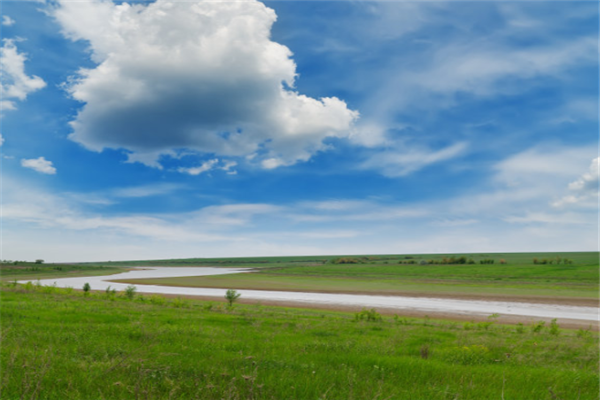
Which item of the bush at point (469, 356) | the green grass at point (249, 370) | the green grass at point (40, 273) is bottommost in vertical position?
the green grass at point (40, 273)

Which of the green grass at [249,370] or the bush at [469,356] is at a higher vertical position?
the green grass at [249,370]

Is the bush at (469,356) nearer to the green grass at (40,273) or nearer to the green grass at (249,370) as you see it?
the green grass at (249,370)

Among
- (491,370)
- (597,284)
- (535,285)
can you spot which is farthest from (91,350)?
(597,284)

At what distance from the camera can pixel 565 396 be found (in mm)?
7879

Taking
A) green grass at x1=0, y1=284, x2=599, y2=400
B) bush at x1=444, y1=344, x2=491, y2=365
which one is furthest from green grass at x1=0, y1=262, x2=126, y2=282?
bush at x1=444, y1=344, x2=491, y2=365

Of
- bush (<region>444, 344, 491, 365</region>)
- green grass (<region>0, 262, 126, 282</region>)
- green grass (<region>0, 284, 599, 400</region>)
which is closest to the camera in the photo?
green grass (<region>0, 284, 599, 400</region>)

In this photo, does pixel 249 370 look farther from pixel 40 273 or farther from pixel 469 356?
pixel 40 273

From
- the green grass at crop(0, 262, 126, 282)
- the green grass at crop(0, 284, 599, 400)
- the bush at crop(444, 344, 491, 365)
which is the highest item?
the green grass at crop(0, 284, 599, 400)

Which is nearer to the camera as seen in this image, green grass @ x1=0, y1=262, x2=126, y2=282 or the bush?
the bush

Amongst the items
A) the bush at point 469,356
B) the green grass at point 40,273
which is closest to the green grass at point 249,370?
the bush at point 469,356

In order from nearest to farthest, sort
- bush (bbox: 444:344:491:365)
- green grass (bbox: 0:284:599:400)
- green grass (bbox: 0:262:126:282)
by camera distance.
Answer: green grass (bbox: 0:284:599:400)
bush (bbox: 444:344:491:365)
green grass (bbox: 0:262:126:282)

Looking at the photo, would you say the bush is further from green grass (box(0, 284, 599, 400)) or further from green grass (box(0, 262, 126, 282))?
green grass (box(0, 262, 126, 282))

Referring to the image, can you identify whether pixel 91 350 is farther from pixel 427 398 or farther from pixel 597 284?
pixel 597 284

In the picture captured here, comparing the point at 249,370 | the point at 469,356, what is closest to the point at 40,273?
the point at 249,370
